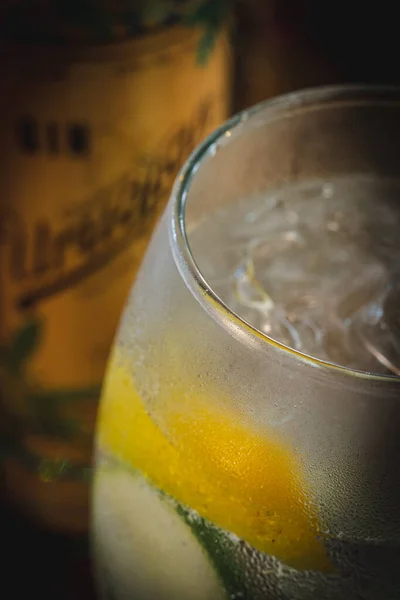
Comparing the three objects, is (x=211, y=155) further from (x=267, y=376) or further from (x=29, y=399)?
(x=29, y=399)

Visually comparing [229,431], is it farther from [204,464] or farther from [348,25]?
[348,25]

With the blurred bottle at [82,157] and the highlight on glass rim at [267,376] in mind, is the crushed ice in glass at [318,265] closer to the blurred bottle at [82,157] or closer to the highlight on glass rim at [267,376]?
the highlight on glass rim at [267,376]

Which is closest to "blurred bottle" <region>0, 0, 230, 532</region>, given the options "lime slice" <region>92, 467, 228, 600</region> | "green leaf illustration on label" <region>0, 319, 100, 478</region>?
"green leaf illustration on label" <region>0, 319, 100, 478</region>

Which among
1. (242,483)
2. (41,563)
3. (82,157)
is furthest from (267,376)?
(41,563)

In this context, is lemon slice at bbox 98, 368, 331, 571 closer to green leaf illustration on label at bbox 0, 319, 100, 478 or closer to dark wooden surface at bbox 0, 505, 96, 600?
green leaf illustration on label at bbox 0, 319, 100, 478

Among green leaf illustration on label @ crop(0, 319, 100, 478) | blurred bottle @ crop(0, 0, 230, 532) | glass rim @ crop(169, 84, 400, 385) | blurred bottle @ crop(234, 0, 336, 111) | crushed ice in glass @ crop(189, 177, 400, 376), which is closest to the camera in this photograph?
glass rim @ crop(169, 84, 400, 385)

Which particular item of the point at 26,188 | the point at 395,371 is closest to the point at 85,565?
the point at 26,188
